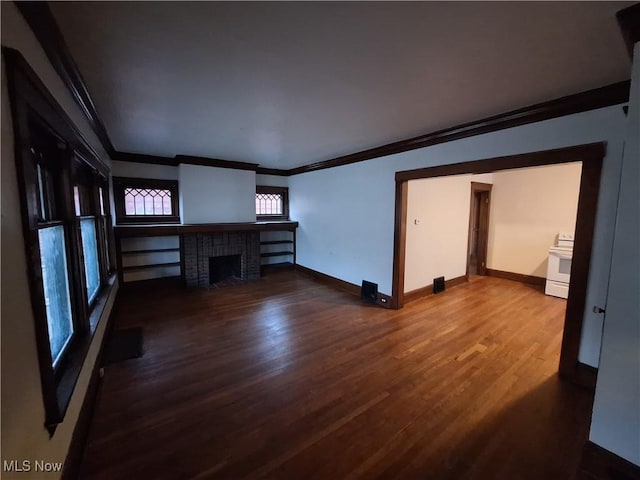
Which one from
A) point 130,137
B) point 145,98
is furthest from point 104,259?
point 145,98

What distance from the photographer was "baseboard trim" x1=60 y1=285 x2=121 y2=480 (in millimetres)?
1409

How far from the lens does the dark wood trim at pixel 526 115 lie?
201cm

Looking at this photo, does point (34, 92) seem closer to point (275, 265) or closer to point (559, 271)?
point (275, 265)

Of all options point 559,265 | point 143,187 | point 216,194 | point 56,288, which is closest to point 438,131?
point 559,265

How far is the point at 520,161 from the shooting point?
8.38 feet

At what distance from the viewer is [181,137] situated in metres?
3.50

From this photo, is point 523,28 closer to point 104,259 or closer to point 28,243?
point 28,243

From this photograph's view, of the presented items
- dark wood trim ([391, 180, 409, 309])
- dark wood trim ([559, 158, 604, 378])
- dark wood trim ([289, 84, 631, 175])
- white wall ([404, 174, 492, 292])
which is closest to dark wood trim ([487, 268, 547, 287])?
white wall ([404, 174, 492, 292])

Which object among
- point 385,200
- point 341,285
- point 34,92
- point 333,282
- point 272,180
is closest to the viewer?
point 34,92

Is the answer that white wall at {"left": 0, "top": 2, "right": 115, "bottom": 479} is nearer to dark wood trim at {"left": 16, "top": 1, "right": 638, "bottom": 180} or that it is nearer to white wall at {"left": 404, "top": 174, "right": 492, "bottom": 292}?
dark wood trim at {"left": 16, "top": 1, "right": 638, "bottom": 180}

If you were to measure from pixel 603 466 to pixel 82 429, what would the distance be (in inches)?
118

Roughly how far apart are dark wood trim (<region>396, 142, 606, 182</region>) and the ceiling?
0.46m

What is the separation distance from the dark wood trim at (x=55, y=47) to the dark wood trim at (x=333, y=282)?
4037mm

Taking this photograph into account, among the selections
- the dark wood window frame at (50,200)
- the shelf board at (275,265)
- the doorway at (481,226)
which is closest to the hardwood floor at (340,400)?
the dark wood window frame at (50,200)
